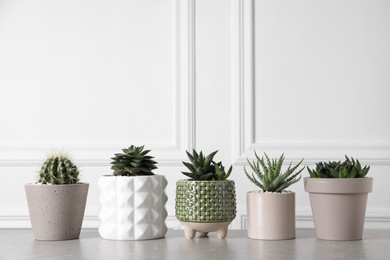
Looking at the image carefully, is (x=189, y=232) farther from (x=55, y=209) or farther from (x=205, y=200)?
(x=55, y=209)

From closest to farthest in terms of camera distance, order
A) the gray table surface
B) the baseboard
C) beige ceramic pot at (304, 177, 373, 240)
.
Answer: the gray table surface < beige ceramic pot at (304, 177, 373, 240) < the baseboard

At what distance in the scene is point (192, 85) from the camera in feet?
5.51

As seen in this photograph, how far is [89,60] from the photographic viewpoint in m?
1.71

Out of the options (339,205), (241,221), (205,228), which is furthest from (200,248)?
(241,221)

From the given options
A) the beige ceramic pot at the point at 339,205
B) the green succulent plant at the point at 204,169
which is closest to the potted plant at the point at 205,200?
the green succulent plant at the point at 204,169

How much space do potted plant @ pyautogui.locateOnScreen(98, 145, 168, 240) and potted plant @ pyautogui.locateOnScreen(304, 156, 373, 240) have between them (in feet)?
1.24

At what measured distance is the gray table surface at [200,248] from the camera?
3.61 ft

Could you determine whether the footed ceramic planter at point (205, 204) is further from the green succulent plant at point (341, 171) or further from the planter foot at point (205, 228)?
the green succulent plant at point (341, 171)

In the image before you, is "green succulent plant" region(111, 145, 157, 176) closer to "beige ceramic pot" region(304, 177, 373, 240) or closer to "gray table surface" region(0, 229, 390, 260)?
"gray table surface" region(0, 229, 390, 260)

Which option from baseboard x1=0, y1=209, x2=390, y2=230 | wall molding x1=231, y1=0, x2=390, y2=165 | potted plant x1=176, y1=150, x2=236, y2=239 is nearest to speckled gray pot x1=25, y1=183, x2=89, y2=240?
potted plant x1=176, y1=150, x2=236, y2=239

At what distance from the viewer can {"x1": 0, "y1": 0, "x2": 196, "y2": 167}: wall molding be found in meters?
1.68

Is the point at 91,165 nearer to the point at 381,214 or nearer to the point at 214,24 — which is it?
the point at 214,24

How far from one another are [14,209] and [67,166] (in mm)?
495

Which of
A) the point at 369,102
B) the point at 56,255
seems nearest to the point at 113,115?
the point at 56,255
